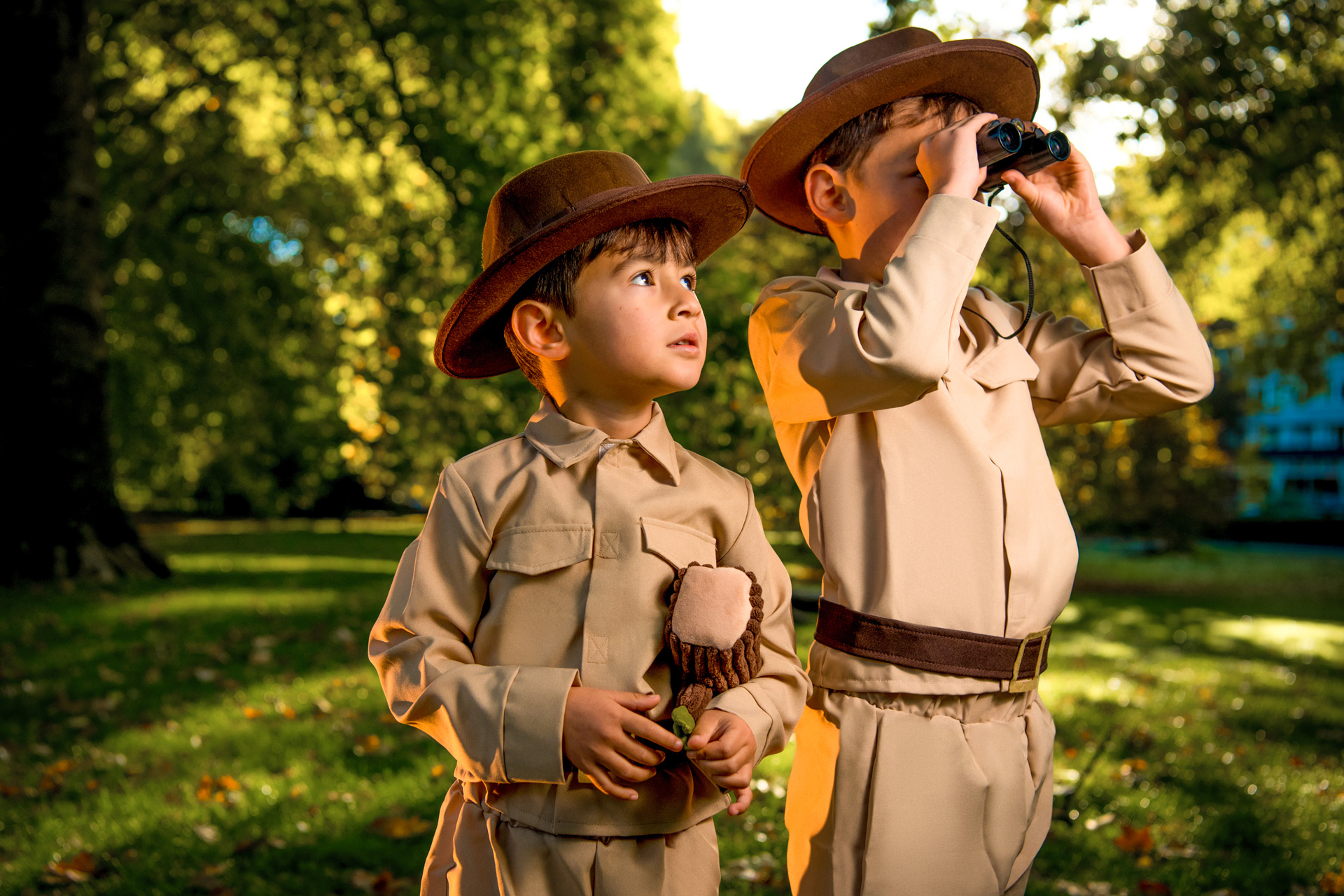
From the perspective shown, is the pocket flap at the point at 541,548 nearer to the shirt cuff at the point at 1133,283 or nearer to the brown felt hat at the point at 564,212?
the brown felt hat at the point at 564,212

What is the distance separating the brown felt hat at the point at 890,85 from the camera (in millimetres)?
1916

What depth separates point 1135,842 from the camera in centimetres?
391

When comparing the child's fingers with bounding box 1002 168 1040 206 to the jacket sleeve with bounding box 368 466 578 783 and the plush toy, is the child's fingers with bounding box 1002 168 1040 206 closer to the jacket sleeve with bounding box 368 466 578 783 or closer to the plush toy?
the plush toy

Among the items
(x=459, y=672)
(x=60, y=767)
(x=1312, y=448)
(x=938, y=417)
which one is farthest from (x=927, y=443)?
(x=1312, y=448)

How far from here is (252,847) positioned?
12.7ft

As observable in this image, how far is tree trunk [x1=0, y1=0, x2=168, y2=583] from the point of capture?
9883 millimetres

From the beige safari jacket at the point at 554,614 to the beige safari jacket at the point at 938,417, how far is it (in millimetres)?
233

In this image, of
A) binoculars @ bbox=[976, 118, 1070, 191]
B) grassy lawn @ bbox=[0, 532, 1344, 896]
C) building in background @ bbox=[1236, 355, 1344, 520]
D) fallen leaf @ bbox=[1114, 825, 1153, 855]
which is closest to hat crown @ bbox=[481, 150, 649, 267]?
binoculars @ bbox=[976, 118, 1070, 191]

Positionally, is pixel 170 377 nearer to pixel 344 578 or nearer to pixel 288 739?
pixel 344 578

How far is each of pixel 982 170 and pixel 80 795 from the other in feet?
15.0

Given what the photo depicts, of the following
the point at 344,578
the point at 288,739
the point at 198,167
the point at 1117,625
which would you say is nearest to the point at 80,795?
the point at 288,739

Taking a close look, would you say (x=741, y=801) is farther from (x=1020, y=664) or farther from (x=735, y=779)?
(x=1020, y=664)

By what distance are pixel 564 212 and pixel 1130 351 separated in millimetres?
1197

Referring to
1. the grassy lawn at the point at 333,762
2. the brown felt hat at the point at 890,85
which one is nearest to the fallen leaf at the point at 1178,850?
the grassy lawn at the point at 333,762
